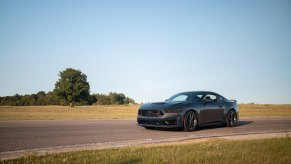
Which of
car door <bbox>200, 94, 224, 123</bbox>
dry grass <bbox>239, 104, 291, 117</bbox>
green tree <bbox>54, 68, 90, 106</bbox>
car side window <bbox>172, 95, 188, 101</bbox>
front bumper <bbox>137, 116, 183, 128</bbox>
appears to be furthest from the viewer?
green tree <bbox>54, 68, 90, 106</bbox>

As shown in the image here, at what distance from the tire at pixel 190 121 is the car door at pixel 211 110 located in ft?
1.19

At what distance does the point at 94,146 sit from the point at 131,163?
217cm

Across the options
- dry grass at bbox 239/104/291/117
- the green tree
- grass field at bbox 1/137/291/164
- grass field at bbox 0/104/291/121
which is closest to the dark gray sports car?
grass field at bbox 1/137/291/164

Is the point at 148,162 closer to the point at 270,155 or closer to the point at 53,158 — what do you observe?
the point at 53,158

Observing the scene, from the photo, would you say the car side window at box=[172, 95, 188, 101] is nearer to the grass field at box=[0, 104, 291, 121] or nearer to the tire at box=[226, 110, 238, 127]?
the tire at box=[226, 110, 238, 127]

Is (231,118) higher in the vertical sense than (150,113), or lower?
lower

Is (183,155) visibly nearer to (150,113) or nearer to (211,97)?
(150,113)

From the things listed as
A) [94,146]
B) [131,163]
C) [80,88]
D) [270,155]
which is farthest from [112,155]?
[80,88]

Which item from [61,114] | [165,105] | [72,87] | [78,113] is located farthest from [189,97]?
[72,87]

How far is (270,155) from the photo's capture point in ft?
18.9

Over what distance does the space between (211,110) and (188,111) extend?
4.49 feet

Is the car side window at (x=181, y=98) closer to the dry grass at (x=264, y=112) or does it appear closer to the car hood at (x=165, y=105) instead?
the car hood at (x=165, y=105)

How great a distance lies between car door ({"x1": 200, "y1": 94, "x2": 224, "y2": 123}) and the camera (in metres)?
10.8

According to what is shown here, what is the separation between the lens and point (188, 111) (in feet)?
33.4
